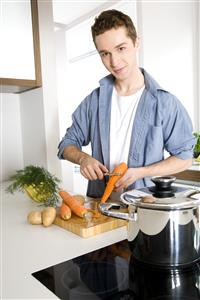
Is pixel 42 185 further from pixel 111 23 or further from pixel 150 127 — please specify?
pixel 111 23

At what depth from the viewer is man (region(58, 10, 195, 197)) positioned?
1050 millimetres

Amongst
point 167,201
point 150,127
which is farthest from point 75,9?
point 167,201

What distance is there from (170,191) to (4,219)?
23.3 inches

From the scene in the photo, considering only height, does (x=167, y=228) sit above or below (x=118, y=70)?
below

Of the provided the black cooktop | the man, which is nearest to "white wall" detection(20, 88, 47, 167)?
the man

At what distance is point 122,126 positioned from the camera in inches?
47.0

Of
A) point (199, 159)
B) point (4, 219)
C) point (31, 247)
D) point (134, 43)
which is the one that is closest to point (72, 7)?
point (199, 159)

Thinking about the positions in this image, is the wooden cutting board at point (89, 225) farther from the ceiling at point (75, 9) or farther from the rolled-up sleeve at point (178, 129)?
the ceiling at point (75, 9)

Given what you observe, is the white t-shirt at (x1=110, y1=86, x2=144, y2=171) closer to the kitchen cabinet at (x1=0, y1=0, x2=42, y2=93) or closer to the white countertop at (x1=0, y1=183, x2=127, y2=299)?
the white countertop at (x1=0, y1=183, x2=127, y2=299)

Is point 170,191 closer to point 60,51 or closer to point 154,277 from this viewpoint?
point 154,277

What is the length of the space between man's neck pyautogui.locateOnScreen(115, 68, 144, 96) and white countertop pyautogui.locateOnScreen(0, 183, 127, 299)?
611 mm

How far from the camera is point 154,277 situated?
1.78 feet

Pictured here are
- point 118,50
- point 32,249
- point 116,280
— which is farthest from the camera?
point 118,50

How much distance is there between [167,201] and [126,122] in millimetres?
665
